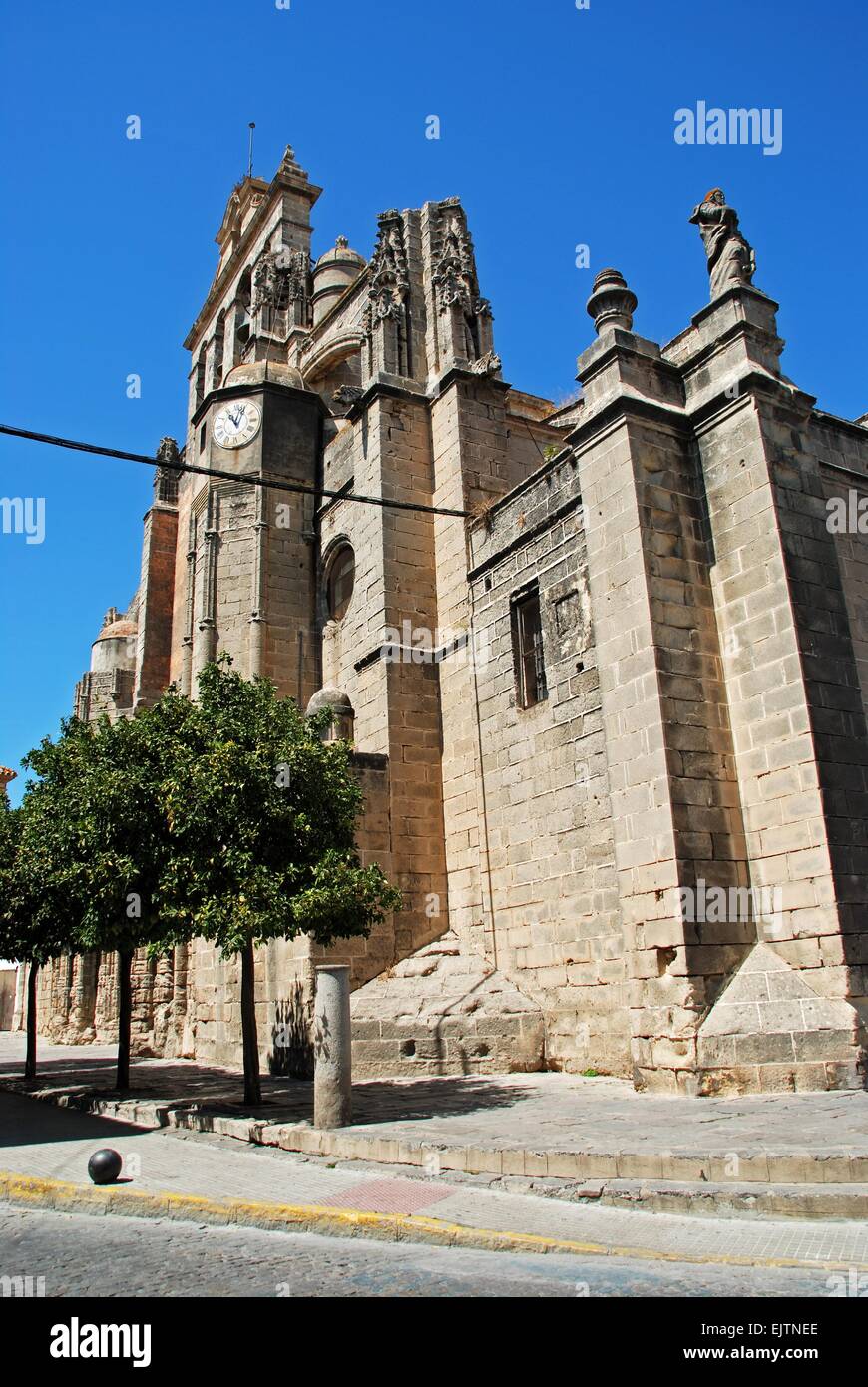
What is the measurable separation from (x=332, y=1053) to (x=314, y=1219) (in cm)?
291

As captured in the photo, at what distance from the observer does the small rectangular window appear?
45.1 feet

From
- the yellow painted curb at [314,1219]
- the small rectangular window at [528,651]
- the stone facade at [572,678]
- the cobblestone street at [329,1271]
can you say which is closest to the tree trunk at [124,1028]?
the stone facade at [572,678]

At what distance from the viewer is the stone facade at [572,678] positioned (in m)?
9.79

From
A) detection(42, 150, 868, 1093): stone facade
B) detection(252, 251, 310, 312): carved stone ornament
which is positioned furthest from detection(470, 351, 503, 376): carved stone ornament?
detection(252, 251, 310, 312): carved stone ornament

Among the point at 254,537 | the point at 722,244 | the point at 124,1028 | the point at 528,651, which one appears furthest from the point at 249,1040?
the point at 254,537

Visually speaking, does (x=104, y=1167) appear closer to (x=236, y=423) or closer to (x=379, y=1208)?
(x=379, y=1208)

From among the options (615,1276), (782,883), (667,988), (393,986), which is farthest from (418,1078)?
(615,1276)

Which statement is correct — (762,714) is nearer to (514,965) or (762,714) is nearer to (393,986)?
(514,965)

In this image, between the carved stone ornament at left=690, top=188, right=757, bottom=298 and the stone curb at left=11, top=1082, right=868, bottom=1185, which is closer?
the stone curb at left=11, top=1082, right=868, bottom=1185

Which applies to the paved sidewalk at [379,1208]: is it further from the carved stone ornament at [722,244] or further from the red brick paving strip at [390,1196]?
the carved stone ornament at [722,244]

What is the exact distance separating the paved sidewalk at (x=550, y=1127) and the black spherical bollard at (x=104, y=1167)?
1.62 m

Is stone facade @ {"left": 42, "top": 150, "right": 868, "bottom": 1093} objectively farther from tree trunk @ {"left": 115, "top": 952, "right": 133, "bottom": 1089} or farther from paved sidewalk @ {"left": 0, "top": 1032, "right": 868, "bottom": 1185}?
tree trunk @ {"left": 115, "top": 952, "right": 133, "bottom": 1089}

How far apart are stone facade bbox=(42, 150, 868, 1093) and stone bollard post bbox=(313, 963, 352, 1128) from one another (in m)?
3.01

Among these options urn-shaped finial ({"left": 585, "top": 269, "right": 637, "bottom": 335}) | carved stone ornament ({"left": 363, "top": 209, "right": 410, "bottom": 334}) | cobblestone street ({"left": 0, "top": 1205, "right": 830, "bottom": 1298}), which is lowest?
cobblestone street ({"left": 0, "top": 1205, "right": 830, "bottom": 1298})
